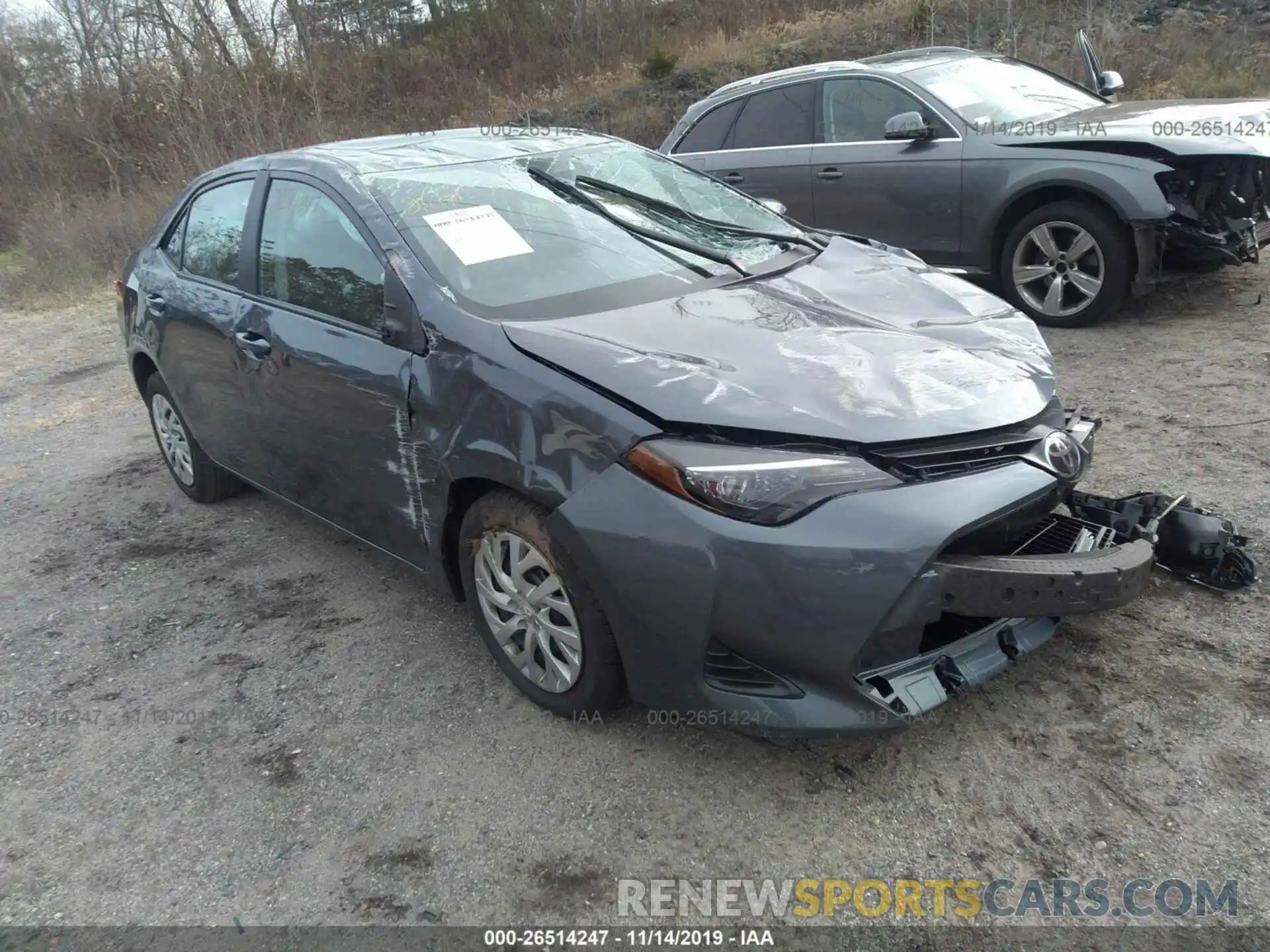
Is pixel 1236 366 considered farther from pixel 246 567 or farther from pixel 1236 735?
pixel 246 567

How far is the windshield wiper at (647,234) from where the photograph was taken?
348cm

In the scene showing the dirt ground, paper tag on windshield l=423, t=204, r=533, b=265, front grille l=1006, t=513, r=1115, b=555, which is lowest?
the dirt ground

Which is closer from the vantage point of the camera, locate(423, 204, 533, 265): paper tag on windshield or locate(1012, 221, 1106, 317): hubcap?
locate(423, 204, 533, 265): paper tag on windshield

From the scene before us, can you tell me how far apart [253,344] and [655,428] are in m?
2.09

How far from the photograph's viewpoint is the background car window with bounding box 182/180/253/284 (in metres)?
4.07

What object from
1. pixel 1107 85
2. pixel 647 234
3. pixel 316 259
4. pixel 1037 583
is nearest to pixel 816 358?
pixel 1037 583

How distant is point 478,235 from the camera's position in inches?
129

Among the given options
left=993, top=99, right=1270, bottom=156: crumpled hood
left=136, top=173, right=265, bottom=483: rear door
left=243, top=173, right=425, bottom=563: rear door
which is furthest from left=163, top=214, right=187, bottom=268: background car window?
left=993, top=99, right=1270, bottom=156: crumpled hood

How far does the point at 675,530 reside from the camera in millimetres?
2379

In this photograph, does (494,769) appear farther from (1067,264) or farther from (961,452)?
(1067,264)

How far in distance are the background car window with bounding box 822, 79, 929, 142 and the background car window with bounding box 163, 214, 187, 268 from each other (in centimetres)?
449

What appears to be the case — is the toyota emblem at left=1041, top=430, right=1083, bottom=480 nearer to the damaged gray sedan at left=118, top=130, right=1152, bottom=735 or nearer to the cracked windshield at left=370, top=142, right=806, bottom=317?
the damaged gray sedan at left=118, top=130, right=1152, bottom=735

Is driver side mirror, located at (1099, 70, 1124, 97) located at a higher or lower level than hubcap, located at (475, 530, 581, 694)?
higher

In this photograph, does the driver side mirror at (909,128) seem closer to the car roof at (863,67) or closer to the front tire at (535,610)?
the car roof at (863,67)
